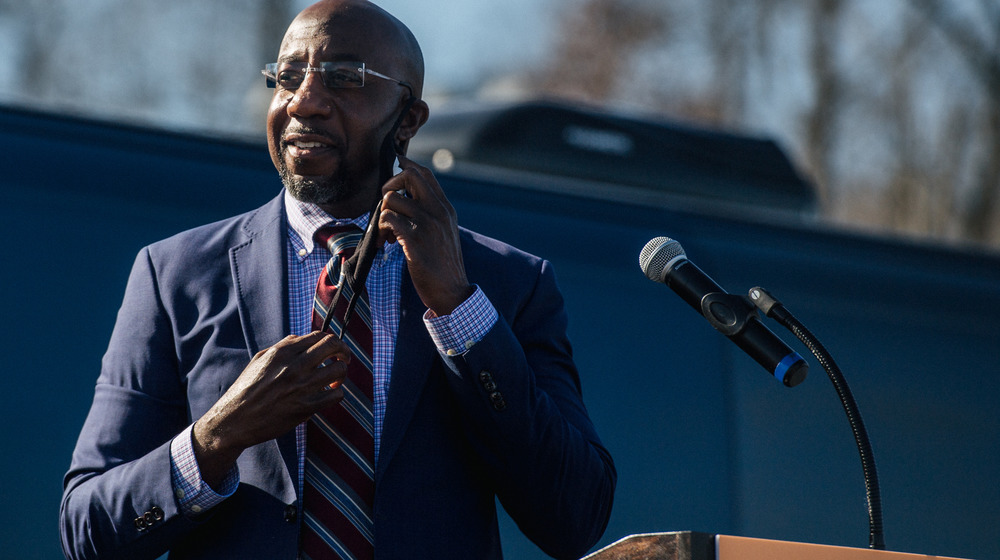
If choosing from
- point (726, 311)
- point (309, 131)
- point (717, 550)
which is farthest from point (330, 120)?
point (717, 550)

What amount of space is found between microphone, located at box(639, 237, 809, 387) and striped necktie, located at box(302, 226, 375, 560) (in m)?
0.58

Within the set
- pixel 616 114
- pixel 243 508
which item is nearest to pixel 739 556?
pixel 243 508

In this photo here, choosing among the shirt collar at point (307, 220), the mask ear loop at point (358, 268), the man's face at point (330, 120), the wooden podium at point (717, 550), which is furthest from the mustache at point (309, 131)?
the wooden podium at point (717, 550)

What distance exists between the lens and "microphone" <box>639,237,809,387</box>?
2.02 m

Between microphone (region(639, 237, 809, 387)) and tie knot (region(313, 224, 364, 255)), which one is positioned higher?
tie knot (region(313, 224, 364, 255))

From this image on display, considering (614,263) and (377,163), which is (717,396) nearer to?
(614,263)

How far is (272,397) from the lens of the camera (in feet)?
6.94

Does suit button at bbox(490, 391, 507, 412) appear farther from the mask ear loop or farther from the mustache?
the mustache

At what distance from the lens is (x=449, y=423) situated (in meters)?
2.42

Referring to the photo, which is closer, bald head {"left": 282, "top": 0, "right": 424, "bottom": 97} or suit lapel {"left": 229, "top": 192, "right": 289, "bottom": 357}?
suit lapel {"left": 229, "top": 192, "right": 289, "bottom": 357}

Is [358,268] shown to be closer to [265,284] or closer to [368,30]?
[265,284]

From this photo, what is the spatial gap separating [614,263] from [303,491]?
170 cm

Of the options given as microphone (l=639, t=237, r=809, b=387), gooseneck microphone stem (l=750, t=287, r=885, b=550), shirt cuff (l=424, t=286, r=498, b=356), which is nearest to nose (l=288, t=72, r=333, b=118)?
shirt cuff (l=424, t=286, r=498, b=356)

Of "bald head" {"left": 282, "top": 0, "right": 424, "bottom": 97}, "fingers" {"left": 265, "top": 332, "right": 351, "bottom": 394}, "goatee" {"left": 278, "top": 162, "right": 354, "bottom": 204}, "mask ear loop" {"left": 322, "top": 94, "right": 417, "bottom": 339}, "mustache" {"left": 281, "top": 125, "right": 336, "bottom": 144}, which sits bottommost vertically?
"fingers" {"left": 265, "top": 332, "right": 351, "bottom": 394}
